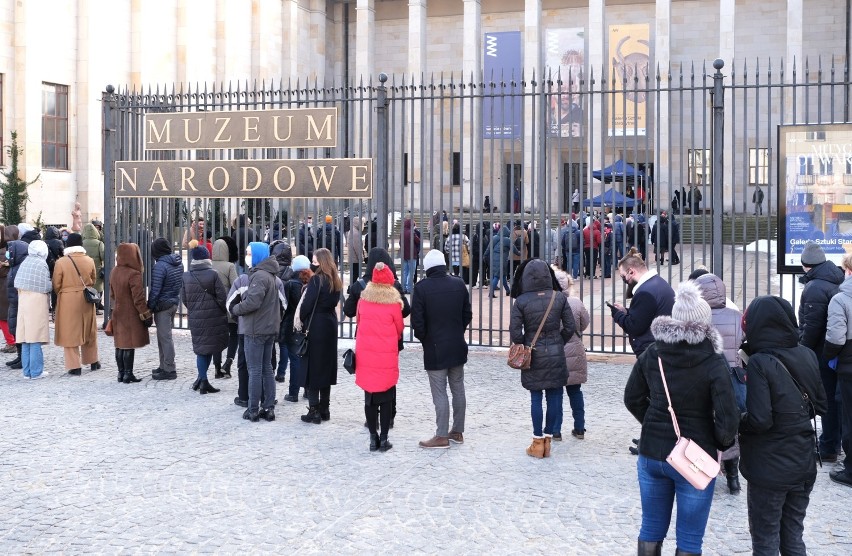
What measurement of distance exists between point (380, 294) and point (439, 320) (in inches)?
20.3

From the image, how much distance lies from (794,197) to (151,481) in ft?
24.4

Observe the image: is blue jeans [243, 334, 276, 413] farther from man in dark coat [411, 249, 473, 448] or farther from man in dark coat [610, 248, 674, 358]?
man in dark coat [610, 248, 674, 358]

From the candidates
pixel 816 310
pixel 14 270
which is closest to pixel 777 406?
pixel 816 310

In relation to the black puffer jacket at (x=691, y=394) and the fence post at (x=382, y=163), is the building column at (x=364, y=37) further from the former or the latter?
the black puffer jacket at (x=691, y=394)

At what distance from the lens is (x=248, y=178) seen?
1320cm

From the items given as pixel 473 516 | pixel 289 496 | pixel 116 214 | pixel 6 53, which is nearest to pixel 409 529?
pixel 473 516

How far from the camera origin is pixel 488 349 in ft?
42.2

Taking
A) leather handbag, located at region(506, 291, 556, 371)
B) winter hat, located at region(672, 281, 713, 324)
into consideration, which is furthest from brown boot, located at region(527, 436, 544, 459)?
winter hat, located at region(672, 281, 713, 324)

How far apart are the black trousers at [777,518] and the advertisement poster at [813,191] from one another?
250 inches

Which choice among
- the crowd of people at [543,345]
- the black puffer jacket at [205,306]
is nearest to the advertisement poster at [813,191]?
the crowd of people at [543,345]

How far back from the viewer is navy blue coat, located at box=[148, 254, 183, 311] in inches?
426

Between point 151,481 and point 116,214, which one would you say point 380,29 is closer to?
point 116,214

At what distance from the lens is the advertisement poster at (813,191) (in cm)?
1059

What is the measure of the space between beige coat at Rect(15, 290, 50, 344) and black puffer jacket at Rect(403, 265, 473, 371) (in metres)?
5.17
